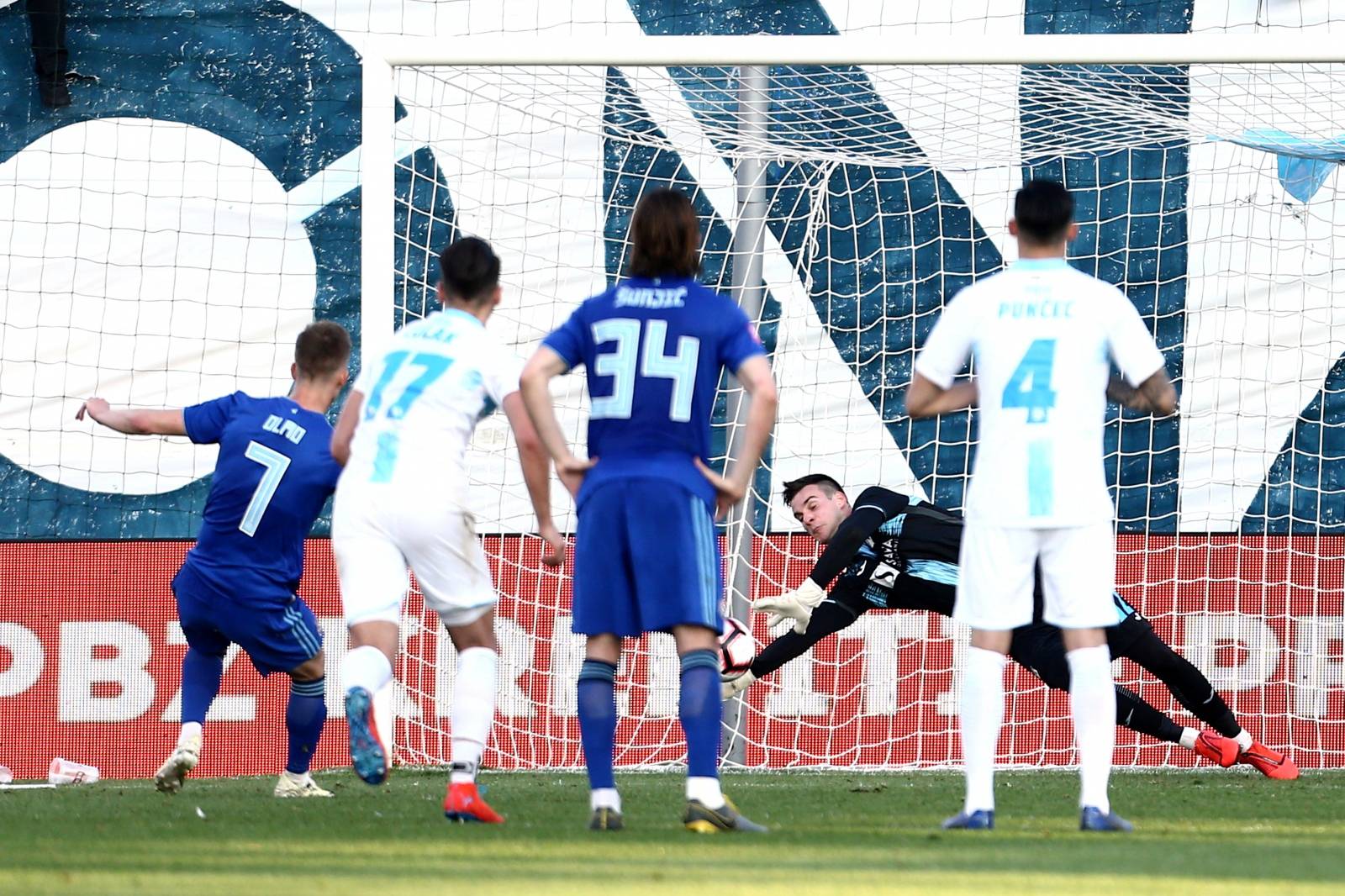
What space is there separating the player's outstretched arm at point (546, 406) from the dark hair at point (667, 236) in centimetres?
31

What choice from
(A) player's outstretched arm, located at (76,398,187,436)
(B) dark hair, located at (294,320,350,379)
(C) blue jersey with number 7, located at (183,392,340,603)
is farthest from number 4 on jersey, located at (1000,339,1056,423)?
(A) player's outstretched arm, located at (76,398,187,436)

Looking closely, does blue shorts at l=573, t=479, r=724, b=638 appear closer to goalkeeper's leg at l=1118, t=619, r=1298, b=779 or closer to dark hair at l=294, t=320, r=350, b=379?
dark hair at l=294, t=320, r=350, b=379

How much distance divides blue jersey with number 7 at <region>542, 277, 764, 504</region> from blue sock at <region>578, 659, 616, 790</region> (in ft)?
1.48

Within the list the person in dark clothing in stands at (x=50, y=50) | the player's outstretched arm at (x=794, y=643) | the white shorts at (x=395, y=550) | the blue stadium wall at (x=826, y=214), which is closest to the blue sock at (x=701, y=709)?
the white shorts at (x=395, y=550)

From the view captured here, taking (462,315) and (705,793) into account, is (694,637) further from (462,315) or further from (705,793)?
(462,315)

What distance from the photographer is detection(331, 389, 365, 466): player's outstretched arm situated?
484cm

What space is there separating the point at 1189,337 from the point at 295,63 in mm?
5327

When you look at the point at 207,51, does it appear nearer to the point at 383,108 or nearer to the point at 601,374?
the point at 383,108

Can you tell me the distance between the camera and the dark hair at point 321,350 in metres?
5.84

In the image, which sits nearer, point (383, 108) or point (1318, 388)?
point (383, 108)

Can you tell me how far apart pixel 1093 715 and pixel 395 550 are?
1845 mm

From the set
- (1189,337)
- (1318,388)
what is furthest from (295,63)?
(1318,388)

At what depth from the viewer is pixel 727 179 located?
981 centimetres

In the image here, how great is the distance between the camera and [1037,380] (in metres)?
4.50
